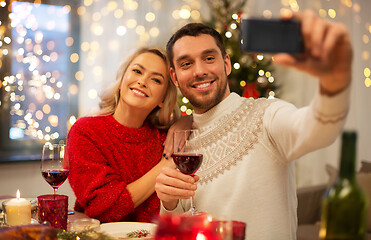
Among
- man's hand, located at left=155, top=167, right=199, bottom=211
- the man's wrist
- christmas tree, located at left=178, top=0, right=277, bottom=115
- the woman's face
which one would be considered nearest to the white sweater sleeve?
man's hand, located at left=155, top=167, right=199, bottom=211

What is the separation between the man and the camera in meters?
1.36

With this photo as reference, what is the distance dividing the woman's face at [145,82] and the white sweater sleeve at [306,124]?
0.69 meters

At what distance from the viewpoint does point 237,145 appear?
1.67 meters

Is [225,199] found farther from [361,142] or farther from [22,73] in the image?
[22,73]

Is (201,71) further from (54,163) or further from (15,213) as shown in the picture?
(15,213)

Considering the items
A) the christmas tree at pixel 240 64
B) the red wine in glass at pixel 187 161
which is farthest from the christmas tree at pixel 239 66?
the red wine in glass at pixel 187 161

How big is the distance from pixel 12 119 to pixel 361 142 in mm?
3266

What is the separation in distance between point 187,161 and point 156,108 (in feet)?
3.25

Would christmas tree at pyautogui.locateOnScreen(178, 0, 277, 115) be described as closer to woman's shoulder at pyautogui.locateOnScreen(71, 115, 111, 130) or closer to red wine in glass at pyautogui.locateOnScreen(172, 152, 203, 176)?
woman's shoulder at pyautogui.locateOnScreen(71, 115, 111, 130)

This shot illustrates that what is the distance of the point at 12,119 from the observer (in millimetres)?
3818

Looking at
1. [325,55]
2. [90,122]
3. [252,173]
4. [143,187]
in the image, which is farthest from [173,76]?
[325,55]

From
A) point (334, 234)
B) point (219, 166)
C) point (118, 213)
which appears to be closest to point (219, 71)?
point (219, 166)

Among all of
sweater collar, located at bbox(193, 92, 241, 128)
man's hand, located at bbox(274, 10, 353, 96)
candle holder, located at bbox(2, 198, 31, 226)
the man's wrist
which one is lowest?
the man's wrist

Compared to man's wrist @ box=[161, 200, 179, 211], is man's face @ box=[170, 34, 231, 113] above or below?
A: above
